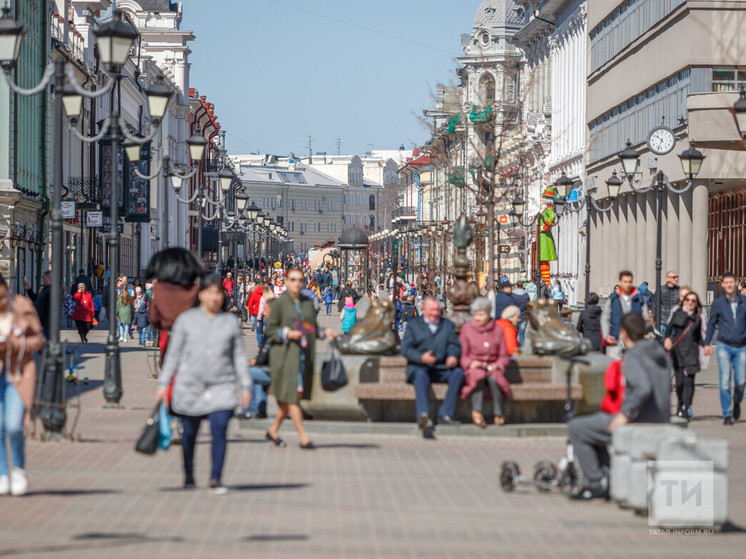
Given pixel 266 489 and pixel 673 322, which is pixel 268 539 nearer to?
pixel 266 489

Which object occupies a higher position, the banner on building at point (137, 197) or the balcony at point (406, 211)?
the balcony at point (406, 211)

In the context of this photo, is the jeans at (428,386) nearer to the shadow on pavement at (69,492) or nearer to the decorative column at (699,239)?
the shadow on pavement at (69,492)

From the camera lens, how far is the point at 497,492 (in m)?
12.3

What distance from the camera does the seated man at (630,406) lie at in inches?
451

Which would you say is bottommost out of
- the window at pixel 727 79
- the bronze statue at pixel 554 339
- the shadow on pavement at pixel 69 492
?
the shadow on pavement at pixel 69 492

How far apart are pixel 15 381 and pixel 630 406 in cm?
444

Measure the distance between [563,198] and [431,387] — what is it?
22.9m

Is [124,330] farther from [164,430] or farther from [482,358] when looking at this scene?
[164,430]

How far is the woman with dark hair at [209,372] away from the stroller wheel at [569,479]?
7.89 ft

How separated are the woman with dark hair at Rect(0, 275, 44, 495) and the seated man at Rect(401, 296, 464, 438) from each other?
528cm

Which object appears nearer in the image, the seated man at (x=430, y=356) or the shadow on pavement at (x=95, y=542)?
the shadow on pavement at (x=95, y=542)

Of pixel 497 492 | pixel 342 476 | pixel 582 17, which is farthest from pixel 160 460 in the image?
pixel 582 17

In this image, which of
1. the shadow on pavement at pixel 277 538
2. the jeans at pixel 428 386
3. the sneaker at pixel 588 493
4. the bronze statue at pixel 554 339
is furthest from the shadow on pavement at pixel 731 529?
the bronze statue at pixel 554 339

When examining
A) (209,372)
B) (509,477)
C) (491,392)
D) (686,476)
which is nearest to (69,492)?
(209,372)
